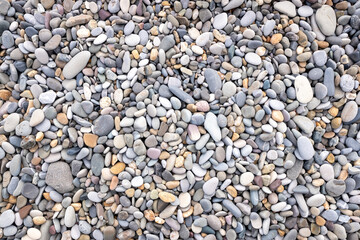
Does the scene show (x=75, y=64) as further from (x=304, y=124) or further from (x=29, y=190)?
(x=304, y=124)

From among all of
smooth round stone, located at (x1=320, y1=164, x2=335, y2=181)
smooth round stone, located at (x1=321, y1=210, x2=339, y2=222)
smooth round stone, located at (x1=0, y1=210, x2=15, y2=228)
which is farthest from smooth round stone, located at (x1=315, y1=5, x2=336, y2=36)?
smooth round stone, located at (x1=0, y1=210, x2=15, y2=228)

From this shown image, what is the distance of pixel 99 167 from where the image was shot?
0.99 meters

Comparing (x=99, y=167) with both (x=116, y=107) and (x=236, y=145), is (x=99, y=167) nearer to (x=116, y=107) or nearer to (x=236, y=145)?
(x=116, y=107)

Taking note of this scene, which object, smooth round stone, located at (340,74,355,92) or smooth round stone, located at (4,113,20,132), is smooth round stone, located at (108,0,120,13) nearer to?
smooth round stone, located at (4,113,20,132)

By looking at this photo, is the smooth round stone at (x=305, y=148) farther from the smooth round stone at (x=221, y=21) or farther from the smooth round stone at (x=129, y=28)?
the smooth round stone at (x=129, y=28)

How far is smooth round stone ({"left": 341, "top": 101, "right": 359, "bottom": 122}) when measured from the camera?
3.44 ft

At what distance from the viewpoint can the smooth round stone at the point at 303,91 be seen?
1034mm

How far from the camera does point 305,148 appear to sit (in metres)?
1.01

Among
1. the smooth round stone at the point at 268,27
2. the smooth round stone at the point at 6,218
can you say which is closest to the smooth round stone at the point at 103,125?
the smooth round stone at the point at 6,218

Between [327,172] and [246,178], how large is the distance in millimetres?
250

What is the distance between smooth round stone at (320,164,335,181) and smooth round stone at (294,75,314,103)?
0.67 feet

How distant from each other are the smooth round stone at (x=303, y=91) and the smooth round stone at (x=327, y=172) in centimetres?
20

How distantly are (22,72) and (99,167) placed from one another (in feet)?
1.32

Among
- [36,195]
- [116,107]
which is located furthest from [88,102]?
[36,195]
